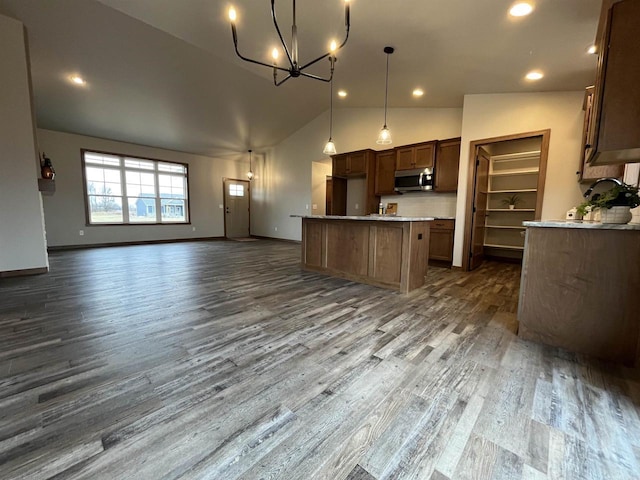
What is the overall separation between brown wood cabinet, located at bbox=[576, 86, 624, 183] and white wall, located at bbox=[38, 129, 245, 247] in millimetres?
8262

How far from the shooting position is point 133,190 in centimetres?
743

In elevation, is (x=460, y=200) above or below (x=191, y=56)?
below

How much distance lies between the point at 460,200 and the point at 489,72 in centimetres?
189

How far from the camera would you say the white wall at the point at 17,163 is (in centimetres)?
353

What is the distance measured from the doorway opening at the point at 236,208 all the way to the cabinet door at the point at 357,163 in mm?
4846

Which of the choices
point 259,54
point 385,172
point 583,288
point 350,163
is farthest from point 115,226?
point 583,288

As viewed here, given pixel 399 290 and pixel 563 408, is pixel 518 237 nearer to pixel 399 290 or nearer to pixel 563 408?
pixel 399 290

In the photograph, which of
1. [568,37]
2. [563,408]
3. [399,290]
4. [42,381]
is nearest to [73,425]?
[42,381]

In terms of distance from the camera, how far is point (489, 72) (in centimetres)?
361

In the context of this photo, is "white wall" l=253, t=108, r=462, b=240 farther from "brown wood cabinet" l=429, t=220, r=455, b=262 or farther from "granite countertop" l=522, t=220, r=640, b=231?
"granite countertop" l=522, t=220, r=640, b=231

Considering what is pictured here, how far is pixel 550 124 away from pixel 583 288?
312 cm

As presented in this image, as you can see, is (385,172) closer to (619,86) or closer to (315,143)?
(315,143)

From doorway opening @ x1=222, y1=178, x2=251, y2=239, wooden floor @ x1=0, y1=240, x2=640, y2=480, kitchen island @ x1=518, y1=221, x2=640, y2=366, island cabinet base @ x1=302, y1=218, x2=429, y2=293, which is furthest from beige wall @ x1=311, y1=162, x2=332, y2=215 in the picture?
kitchen island @ x1=518, y1=221, x2=640, y2=366

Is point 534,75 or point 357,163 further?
point 357,163
